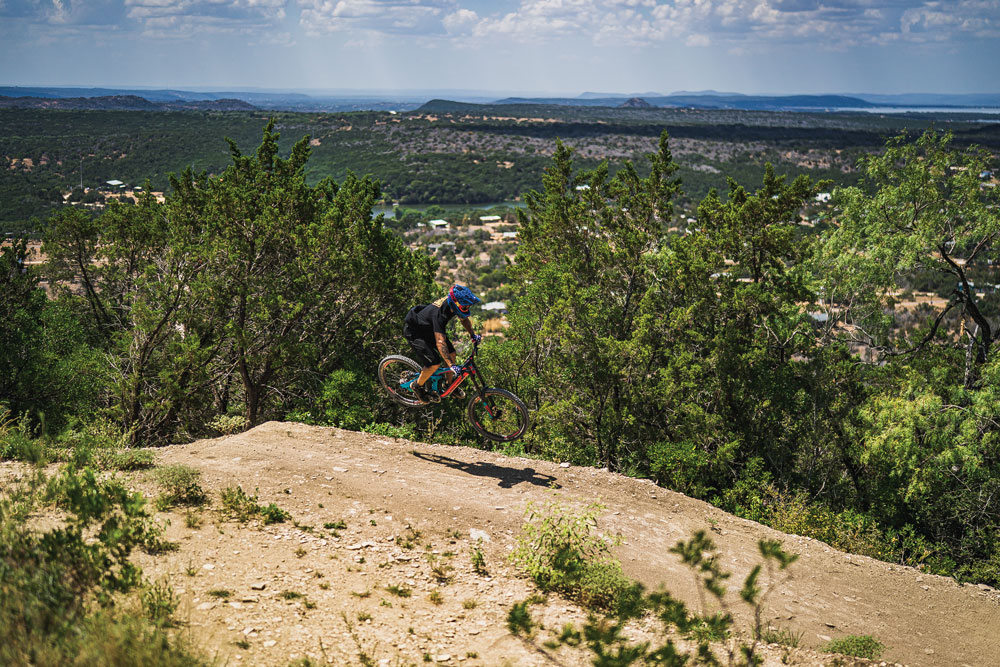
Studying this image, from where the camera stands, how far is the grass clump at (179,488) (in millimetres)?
7250

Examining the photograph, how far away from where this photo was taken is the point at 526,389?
623 inches

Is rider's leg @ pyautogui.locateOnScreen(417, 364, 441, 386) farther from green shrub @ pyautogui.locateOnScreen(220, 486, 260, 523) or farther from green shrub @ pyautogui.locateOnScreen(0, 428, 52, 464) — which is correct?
green shrub @ pyautogui.locateOnScreen(0, 428, 52, 464)

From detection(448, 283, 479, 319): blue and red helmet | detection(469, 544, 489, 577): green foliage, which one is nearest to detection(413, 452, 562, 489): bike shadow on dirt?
detection(469, 544, 489, 577): green foliage

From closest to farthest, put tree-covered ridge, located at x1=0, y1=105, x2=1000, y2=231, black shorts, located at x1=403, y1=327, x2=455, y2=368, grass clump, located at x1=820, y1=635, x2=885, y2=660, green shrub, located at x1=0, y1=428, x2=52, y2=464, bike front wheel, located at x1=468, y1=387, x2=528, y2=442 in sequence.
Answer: grass clump, located at x1=820, y1=635, x2=885, y2=660 → green shrub, located at x1=0, y1=428, x2=52, y2=464 → black shorts, located at x1=403, y1=327, x2=455, y2=368 → bike front wheel, located at x1=468, y1=387, x2=528, y2=442 → tree-covered ridge, located at x1=0, y1=105, x2=1000, y2=231

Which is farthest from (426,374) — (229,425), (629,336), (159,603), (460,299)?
(629,336)

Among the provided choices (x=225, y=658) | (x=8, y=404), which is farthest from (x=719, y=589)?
(x=8, y=404)

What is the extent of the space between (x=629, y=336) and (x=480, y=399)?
25.0 ft

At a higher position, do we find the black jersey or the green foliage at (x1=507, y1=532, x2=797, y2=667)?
the black jersey

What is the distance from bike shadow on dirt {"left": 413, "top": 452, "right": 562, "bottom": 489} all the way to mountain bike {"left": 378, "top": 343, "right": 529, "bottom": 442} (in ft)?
2.01

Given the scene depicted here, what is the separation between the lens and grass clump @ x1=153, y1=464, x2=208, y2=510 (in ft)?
23.8

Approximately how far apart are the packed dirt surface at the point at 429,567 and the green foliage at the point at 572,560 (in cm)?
20

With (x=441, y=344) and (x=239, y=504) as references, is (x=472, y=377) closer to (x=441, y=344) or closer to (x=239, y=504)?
(x=441, y=344)

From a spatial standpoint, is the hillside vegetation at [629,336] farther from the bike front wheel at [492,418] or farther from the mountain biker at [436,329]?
the mountain biker at [436,329]

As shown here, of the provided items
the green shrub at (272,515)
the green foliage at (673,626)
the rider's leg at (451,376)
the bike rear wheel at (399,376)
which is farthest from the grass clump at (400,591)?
the bike rear wheel at (399,376)
